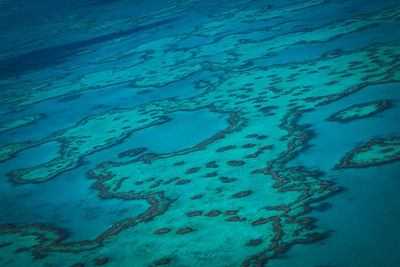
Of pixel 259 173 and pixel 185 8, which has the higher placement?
pixel 185 8

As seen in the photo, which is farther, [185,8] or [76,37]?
[185,8]

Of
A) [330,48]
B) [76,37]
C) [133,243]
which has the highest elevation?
[76,37]

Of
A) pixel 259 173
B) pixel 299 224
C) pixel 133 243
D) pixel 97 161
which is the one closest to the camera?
pixel 299 224

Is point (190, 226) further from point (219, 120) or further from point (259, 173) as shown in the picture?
point (219, 120)

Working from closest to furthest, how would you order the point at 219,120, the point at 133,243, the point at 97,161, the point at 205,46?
the point at 133,243
the point at 97,161
the point at 219,120
the point at 205,46

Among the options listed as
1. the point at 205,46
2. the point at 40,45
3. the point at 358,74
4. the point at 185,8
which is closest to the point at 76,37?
the point at 40,45

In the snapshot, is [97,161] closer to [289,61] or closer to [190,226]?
[190,226]
